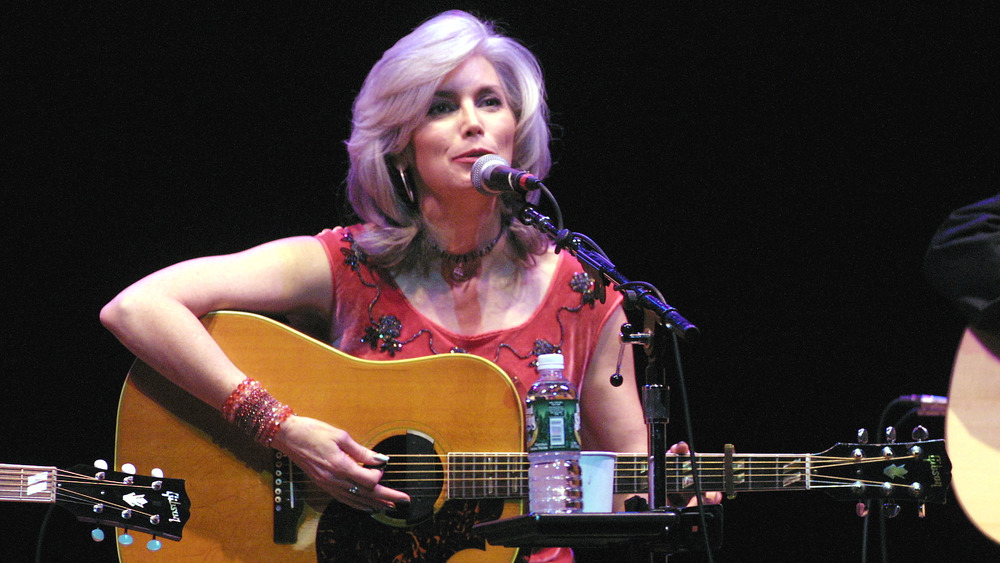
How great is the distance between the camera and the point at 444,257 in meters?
2.82

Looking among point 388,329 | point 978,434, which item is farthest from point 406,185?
point 978,434

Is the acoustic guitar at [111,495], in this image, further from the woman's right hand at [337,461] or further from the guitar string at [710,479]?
the guitar string at [710,479]

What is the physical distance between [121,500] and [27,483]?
198 millimetres

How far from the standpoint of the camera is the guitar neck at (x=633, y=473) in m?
2.35

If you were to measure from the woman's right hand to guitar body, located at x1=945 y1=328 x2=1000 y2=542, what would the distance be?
1374mm

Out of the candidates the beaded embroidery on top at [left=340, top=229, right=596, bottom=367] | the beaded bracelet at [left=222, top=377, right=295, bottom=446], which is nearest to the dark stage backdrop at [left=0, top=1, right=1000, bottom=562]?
the beaded embroidery on top at [left=340, top=229, right=596, bottom=367]

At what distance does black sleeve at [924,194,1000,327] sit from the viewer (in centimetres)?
236

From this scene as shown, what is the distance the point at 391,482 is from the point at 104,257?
3.68 ft

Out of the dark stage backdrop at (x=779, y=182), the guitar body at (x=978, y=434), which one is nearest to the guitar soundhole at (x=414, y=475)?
the dark stage backdrop at (x=779, y=182)

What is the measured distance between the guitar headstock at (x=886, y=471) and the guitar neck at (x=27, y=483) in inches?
→ 69.8

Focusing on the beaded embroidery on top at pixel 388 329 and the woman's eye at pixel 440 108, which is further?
the woman's eye at pixel 440 108

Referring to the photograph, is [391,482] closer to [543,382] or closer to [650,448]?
[543,382]

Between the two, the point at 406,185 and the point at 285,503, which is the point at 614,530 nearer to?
the point at 285,503

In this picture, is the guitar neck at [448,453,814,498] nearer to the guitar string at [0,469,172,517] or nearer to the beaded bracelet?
the beaded bracelet
